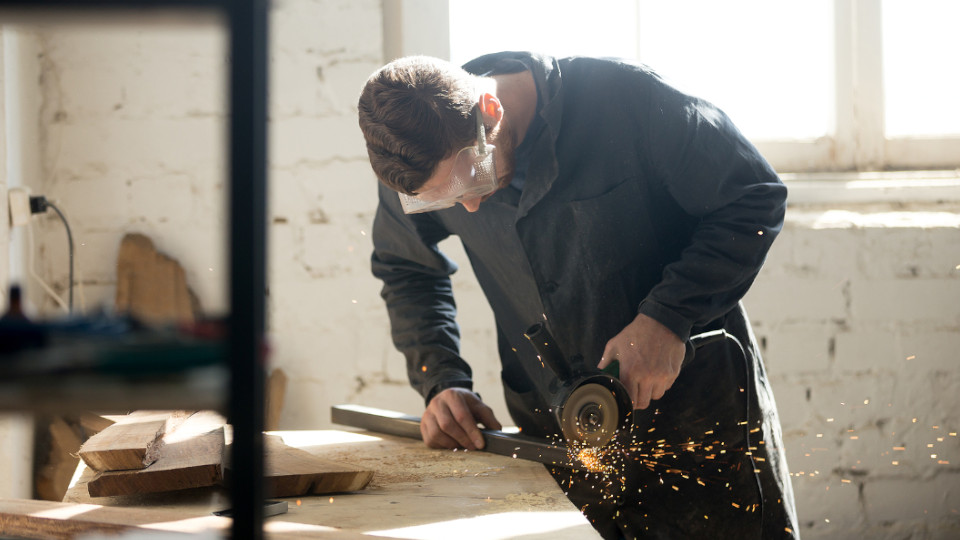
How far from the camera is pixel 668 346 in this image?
130 cm

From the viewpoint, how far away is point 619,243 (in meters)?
1.45

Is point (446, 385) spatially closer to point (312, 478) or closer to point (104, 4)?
point (312, 478)

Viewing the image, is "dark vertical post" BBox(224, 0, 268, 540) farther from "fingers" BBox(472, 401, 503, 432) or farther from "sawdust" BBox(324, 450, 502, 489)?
"fingers" BBox(472, 401, 503, 432)

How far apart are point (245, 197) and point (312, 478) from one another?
77 centimetres

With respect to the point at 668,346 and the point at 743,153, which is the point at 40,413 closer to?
the point at 668,346

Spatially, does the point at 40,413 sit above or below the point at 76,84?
below

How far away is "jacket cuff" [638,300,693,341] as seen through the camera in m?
1.30

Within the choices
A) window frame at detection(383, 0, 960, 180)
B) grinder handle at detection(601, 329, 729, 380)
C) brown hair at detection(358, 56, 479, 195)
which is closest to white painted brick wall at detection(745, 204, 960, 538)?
window frame at detection(383, 0, 960, 180)

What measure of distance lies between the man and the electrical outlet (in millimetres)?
1208

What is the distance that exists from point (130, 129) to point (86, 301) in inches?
20.4

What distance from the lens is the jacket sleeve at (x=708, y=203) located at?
4.33 feet

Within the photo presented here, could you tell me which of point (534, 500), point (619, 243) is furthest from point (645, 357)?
point (534, 500)

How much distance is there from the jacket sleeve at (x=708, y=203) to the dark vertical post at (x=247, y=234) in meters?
1.01

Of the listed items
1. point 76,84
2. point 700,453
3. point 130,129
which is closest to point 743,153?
point 700,453
